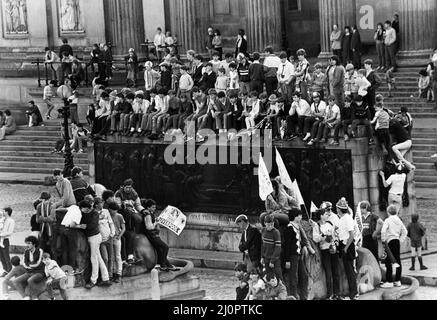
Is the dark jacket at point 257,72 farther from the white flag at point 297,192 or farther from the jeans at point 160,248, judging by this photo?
the jeans at point 160,248

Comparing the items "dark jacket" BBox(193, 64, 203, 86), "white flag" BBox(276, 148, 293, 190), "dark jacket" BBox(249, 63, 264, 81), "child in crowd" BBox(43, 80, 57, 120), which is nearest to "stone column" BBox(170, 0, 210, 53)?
"child in crowd" BBox(43, 80, 57, 120)

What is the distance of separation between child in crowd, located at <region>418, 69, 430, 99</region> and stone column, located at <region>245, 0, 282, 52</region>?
7584 mm

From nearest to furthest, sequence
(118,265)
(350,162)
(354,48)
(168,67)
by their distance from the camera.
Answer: (118,265), (350,162), (168,67), (354,48)

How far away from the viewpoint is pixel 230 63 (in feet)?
143

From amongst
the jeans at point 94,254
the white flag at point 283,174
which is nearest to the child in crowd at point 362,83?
the white flag at point 283,174

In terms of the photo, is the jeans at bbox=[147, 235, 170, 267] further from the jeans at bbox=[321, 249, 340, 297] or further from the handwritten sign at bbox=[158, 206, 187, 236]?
the jeans at bbox=[321, 249, 340, 297]

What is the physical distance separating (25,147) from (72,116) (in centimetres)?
203

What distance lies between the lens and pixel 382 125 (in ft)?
127

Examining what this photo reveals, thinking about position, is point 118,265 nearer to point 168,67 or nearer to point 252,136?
point 252,136

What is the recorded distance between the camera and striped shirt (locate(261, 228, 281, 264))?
107ft

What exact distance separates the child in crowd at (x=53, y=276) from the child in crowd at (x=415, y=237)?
8.02m

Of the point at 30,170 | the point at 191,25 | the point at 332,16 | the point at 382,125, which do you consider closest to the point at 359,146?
the point at 382,125

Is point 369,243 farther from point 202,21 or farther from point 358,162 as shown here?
point 202,21

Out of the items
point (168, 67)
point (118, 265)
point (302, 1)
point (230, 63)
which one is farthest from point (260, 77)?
point (302, 1)
